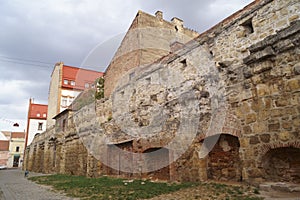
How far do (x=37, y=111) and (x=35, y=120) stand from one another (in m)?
1.59

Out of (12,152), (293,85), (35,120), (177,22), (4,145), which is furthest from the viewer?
(4,145)

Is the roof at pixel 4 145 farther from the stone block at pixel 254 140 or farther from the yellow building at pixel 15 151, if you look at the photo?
the stone block at pixel 254 140

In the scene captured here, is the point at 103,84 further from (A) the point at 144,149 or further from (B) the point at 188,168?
(B) the point at 188,168

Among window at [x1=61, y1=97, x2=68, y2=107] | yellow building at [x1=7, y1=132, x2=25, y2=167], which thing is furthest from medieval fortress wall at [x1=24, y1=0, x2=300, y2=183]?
yellow building at [x1=7, y1=132, x2=25, y2=167]

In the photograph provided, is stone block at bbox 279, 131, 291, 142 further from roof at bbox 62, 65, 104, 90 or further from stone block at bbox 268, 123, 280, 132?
roof at bbox 62, 65, 104, 90

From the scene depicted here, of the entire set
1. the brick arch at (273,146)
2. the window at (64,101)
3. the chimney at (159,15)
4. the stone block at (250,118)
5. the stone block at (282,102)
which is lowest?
the brick arch at (273,146)

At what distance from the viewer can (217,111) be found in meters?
6.34

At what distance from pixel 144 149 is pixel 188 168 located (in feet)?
8.11

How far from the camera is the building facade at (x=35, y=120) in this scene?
117 ft

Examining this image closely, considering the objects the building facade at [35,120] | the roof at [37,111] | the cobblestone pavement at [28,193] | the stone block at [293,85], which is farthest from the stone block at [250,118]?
the roof at [37,111]

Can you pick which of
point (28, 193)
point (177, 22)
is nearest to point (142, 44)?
point (177, 22)

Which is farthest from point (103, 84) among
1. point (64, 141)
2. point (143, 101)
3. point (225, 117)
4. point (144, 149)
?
point (225, 117)

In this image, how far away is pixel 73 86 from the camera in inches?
1184

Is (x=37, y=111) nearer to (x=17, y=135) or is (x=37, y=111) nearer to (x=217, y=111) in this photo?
(x=17, y=135)
